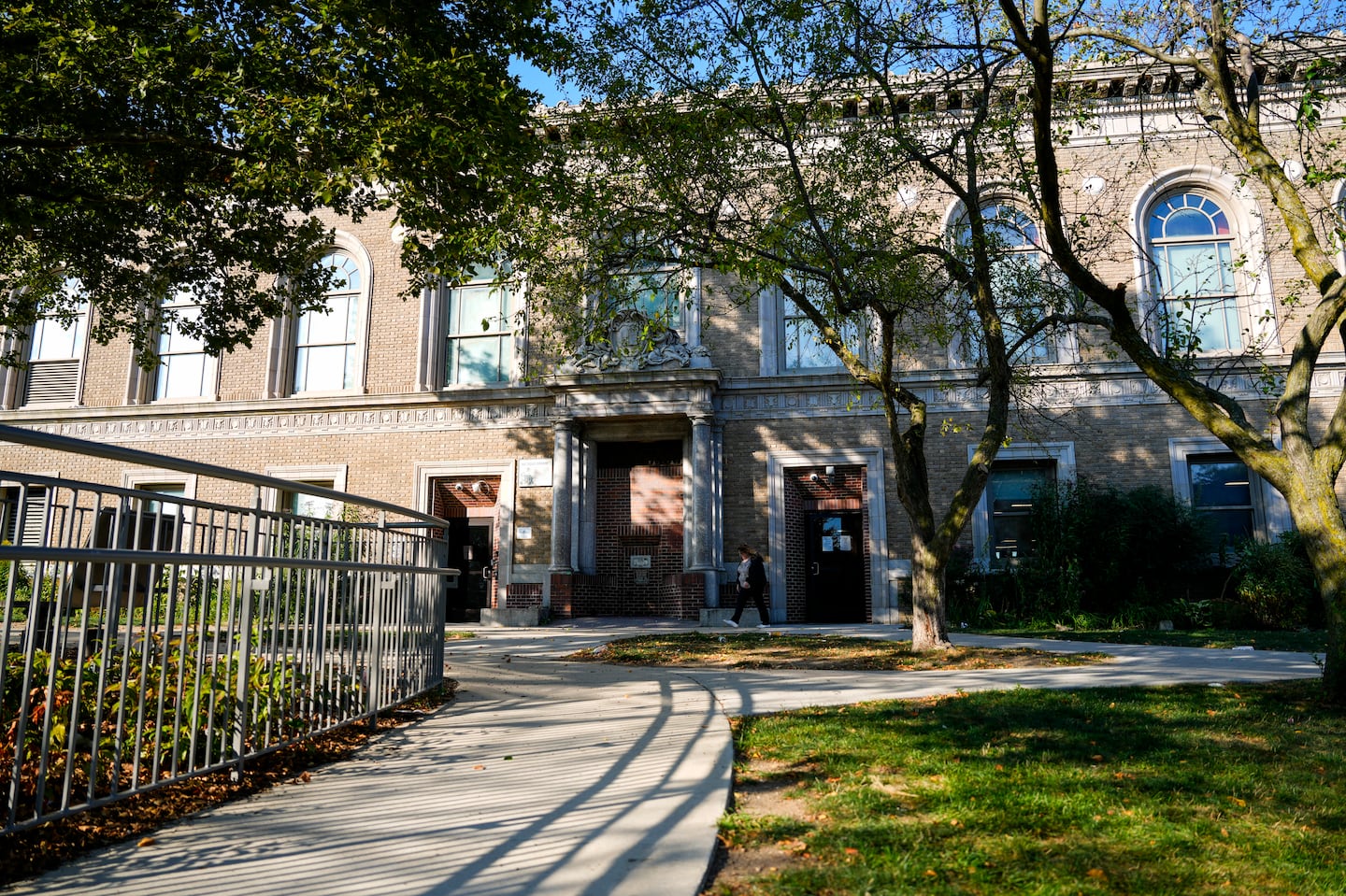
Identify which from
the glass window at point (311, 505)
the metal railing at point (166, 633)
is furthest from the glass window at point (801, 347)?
the metal railing at point (166, 633)

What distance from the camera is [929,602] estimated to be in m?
10.6

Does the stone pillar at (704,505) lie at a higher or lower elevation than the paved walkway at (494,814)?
higher

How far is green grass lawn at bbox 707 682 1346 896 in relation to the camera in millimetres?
3029

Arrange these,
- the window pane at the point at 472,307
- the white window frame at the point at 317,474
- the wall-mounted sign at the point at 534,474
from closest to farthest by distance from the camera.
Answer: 1. the wall-mounted sign at the point at 534,474
2. the white window frame at the point at 317,474
3. the window pane at the point at 472,307

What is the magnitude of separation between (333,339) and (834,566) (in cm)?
1319

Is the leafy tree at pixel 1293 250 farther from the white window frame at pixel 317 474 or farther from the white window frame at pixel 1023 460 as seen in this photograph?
the white window frame at pixel 317 474

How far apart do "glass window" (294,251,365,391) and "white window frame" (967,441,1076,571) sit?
14.7 metres

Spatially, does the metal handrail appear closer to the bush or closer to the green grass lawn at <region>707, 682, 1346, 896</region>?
the green grass lawn at <region>707, 682, 1346, 896</region>

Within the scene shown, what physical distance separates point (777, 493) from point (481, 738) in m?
13.8

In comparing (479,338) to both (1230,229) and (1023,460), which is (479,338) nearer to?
(1023,460)

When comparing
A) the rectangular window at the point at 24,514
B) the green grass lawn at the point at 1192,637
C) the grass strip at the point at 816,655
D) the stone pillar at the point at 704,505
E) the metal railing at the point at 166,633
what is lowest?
the grass strip at the point at 816,655

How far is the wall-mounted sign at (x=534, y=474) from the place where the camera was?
19578 millimetres

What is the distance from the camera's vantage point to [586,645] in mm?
12586

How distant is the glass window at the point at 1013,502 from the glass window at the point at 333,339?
49.7 feet
